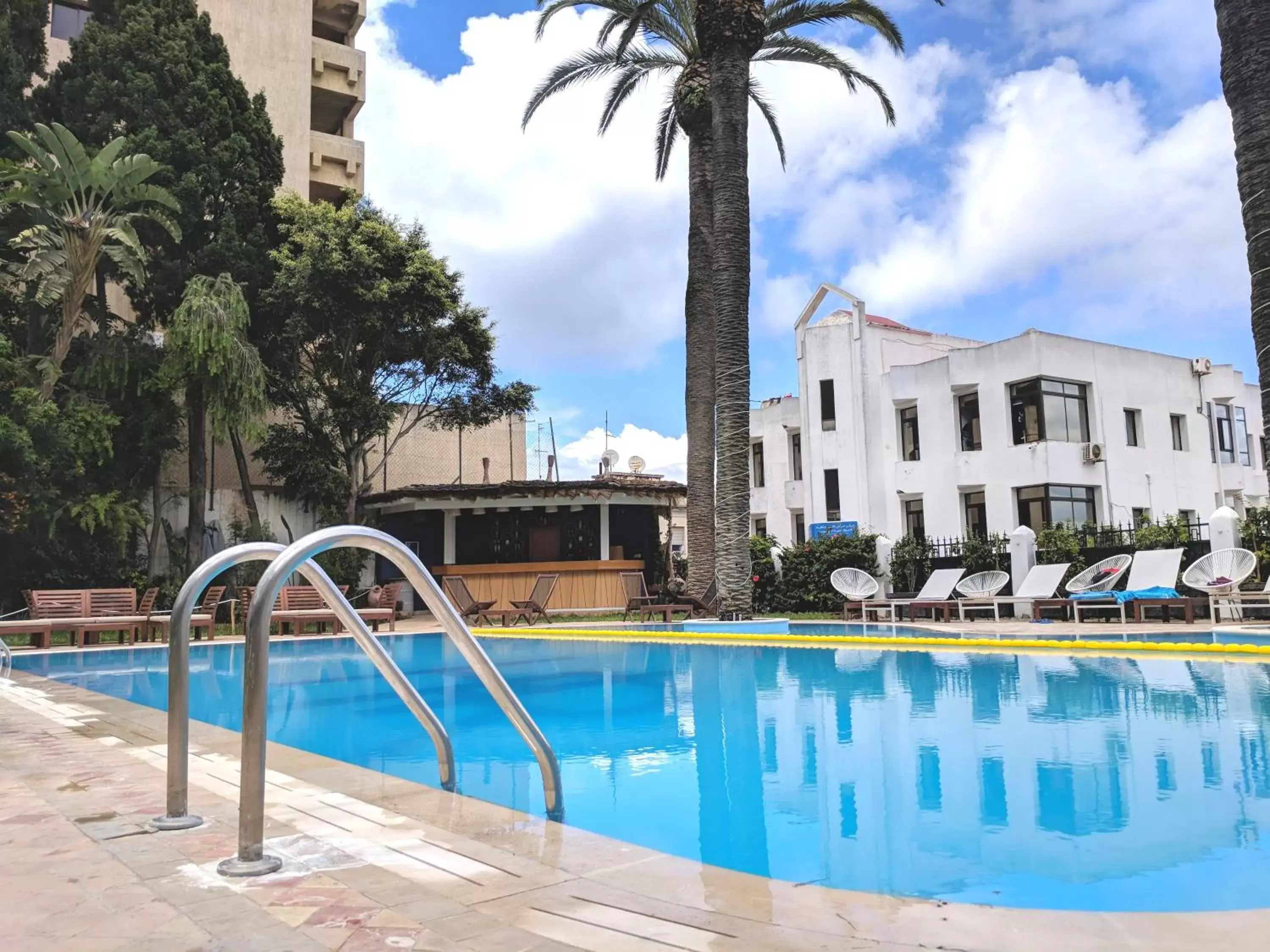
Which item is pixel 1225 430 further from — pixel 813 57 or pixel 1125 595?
pixel 813 57

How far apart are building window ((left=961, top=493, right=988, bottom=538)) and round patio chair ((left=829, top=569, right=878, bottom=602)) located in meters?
7.90

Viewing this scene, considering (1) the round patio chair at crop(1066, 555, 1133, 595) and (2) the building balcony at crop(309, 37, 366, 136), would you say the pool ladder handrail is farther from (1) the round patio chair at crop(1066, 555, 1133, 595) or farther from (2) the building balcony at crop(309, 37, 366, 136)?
(2) the building balcony at crop(309, 37, 366, 136)

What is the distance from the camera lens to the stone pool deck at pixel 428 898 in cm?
260

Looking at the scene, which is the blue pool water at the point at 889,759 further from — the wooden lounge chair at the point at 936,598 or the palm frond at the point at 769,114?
the palm frond at the point at 769,114

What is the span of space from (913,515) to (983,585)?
35.1 ft

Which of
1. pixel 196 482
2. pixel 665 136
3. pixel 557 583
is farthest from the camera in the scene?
pixel 557 583

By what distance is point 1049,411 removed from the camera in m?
25.1

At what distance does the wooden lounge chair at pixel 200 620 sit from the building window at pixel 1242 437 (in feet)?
98.3

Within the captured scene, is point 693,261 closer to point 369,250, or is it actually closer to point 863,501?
point 369,250

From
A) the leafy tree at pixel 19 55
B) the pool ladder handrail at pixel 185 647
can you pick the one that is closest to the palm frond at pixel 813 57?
the leafy tree at pixel 19 55

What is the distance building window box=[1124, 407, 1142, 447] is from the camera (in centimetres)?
2672

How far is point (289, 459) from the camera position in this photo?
25.4m

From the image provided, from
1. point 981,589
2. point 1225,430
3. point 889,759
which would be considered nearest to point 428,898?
point 889,759

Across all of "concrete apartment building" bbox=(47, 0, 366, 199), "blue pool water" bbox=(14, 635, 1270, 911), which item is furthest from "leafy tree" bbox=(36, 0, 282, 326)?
"blue pool water" bbox=(14, 635, 1270, 911)
